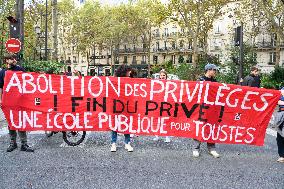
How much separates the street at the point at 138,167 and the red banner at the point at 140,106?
45cm

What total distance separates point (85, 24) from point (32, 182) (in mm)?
66510

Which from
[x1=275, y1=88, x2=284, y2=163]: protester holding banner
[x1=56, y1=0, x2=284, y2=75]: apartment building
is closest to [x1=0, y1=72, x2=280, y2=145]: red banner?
[x1=275, y1=88, x2=284, y2=163]: protester holding banner

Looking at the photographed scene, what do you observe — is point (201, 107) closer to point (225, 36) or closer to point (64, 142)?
point (64, 142)

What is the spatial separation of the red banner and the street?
1.49 feet

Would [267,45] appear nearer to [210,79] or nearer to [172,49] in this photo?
[172,49]

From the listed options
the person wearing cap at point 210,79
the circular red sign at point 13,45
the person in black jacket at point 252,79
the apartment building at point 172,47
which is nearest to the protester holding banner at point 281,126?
the person wearing cap at point 210,79

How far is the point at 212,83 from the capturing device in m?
8.49

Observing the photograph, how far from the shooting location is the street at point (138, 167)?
6113mm

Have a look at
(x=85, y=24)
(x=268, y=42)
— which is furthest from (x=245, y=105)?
(x=85, y=24)

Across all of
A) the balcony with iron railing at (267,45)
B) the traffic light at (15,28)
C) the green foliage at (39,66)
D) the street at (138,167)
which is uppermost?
the balcony with iron railing at (267,45)

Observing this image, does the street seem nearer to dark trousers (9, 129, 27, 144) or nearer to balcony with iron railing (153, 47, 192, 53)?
dark trousers (9, 129, 27, 144)

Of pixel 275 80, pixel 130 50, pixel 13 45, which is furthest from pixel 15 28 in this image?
pixel 130 50

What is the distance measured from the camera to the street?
611cm

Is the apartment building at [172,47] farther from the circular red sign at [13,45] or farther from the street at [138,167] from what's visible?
the street at [138,167]
